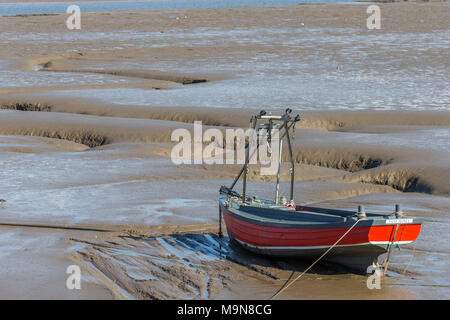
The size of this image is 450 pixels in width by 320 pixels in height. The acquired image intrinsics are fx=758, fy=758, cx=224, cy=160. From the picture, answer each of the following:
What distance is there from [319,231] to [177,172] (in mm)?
6031

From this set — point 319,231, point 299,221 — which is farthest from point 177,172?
point 319,231

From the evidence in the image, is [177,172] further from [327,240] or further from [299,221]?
[327,240]

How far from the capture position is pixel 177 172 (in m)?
15.1

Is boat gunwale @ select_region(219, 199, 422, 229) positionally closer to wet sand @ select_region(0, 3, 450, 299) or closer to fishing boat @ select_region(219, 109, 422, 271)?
fishing boat @ select_region(219, 109, 422, 271)

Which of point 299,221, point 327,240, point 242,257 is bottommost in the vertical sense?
point 242,257

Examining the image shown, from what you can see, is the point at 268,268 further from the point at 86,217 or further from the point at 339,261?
the point at 86,217

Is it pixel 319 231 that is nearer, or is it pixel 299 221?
pixel 319 231

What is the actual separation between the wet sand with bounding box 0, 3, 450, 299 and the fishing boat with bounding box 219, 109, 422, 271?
26cm

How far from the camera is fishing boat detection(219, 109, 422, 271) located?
9172mm

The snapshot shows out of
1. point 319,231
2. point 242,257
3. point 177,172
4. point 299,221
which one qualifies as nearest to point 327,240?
point 319,231

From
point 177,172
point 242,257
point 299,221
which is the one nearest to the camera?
point 299,221

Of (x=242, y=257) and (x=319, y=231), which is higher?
(x=319, y=231)

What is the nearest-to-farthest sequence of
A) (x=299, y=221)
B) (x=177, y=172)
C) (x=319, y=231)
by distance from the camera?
(x=319, y=231) → (x=299, y=221) → (x=177, y=172)

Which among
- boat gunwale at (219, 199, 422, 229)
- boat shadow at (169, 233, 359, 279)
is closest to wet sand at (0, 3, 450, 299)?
boat shadow at (169, 233, 359, 279)
